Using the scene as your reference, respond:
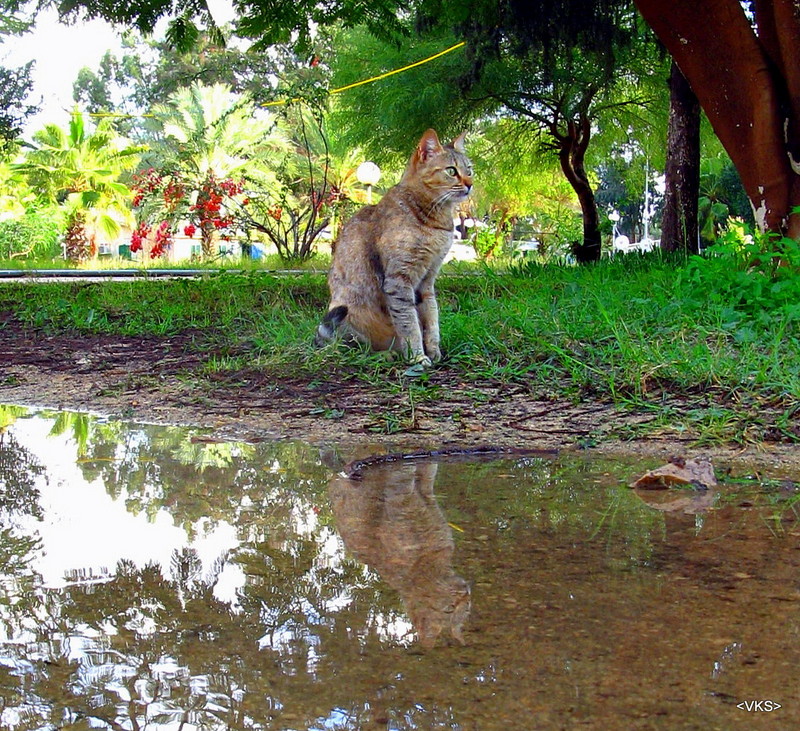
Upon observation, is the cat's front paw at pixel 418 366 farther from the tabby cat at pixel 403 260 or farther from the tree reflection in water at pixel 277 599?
the tree reflection in water at pixel 277 599

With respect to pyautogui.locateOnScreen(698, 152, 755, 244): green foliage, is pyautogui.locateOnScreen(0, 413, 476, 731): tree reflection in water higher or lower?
lower

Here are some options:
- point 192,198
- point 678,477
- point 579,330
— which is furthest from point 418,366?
point 192,198

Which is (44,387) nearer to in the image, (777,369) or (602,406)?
(602,406)

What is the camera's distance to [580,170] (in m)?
16.7

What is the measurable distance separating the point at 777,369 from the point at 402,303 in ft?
6.99

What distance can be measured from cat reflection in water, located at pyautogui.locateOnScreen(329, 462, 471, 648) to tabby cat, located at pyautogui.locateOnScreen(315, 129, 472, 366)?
222cm

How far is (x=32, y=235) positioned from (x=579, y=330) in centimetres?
3053

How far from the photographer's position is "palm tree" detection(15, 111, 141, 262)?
1277 inches

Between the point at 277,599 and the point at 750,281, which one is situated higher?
the point at 750,281

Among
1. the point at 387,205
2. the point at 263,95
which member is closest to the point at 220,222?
the point at 263,95

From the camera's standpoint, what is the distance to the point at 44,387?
542cm

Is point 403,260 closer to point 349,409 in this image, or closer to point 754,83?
point 349,409

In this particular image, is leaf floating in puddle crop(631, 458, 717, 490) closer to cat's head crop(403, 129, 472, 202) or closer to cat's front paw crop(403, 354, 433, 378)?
cat's front paw crop(403, 354, 433, 378)

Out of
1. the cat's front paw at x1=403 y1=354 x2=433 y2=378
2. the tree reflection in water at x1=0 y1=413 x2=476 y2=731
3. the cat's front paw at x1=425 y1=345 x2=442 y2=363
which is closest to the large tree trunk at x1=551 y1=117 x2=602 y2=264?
the cat's front paw at x1=425 y1=345 x2=442 y2=363
